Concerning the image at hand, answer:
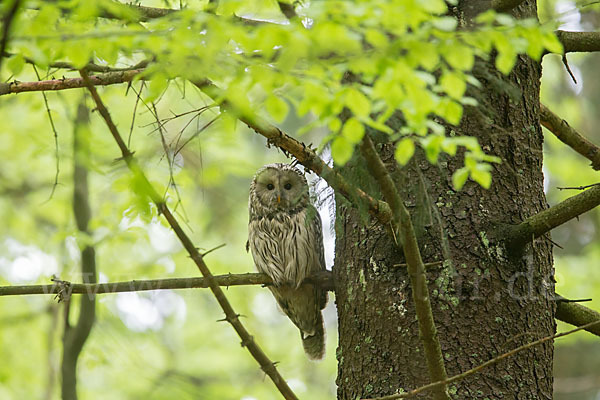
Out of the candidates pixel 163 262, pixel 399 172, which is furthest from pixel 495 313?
pixel 163 262

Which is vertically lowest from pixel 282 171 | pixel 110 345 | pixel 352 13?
pixel 352 13

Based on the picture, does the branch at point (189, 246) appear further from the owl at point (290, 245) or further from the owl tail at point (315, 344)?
the owl tail at point (315, 344)

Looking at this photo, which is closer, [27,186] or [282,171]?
[282,171]

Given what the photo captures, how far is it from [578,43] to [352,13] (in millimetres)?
1982

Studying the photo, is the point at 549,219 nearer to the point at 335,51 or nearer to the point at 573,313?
the point at 573,313

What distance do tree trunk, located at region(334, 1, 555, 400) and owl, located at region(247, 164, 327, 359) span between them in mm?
1462

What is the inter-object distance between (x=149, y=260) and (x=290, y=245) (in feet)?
10.2

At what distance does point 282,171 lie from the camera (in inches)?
212

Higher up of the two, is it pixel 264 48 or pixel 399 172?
pixel 399 172

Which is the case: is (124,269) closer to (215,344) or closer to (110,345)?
(110,345)

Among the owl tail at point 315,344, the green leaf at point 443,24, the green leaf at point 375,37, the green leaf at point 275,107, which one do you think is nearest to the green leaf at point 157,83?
the green leaf at point 275,107

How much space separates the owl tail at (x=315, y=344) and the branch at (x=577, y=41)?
2.67 m

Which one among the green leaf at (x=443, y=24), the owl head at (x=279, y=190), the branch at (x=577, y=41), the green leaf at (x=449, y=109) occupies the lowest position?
the green leaf at (x=449, y=109)

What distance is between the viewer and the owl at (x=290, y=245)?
15.9ft
